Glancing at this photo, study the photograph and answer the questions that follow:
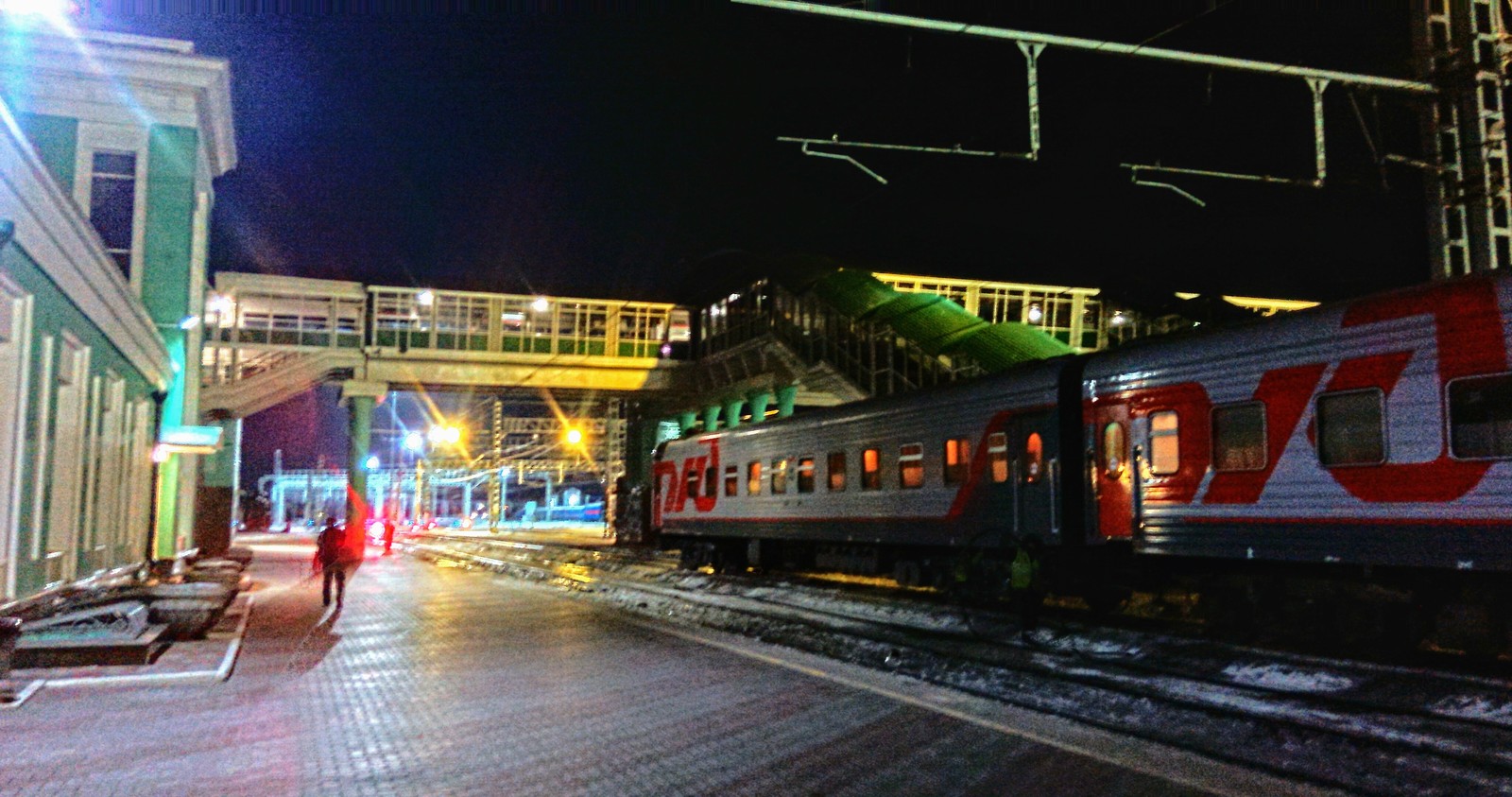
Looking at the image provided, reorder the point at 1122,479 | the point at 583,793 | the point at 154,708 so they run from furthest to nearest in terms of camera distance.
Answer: the point at 1122,479 < the point at 154,708 < the point at 583,793

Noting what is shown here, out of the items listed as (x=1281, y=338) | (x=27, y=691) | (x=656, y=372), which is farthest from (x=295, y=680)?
(x=656, y=372)

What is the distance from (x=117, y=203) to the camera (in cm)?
2694

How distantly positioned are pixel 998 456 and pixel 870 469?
143 inches

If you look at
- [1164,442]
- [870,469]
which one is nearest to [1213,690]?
[1164,442]

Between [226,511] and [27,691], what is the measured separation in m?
26.2

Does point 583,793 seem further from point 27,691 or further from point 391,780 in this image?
point 27,691

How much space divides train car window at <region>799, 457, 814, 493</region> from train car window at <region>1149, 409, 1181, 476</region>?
8671 mm

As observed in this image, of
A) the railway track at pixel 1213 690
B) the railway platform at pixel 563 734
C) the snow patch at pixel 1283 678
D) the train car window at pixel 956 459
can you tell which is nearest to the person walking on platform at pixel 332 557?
the railway platform at pixel 563 734

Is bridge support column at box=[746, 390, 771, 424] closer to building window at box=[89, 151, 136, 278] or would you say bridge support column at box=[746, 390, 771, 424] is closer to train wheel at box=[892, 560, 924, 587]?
building window at box=[89, 151, 136, 278]

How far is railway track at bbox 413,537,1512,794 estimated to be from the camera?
6836 mm

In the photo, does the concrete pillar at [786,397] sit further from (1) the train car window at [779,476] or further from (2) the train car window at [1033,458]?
(2) the train car window at [1033,458]

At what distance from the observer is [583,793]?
6.30m

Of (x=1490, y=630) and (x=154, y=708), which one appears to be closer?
(x=154, y=708)

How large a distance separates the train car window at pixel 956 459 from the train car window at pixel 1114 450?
107 inches
